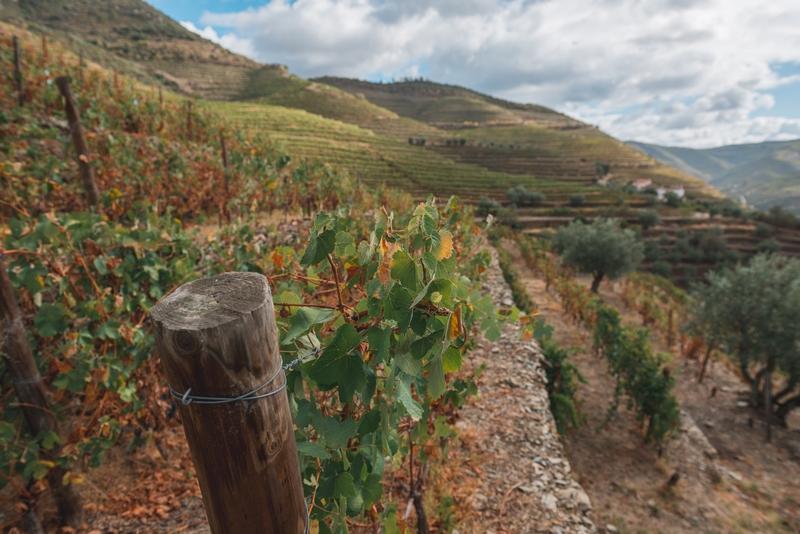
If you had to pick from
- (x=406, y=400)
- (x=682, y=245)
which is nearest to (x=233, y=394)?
(x=406, y=400)

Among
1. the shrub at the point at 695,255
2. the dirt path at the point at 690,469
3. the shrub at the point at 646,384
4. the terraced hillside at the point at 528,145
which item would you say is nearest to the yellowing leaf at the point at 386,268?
the dirt path at the point at 690,469

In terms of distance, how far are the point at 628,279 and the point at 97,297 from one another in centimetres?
2098

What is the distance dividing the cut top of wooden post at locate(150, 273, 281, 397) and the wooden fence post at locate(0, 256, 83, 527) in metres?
2.06

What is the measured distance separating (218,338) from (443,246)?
23.0 inches

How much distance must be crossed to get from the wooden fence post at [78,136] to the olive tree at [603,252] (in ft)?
54.9

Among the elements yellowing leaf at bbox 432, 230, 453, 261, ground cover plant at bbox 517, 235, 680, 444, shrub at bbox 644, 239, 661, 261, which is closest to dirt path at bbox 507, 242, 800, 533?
ground cover plant at bbox 517, 235, 680, 444

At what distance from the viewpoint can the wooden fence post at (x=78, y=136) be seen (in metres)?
3.62

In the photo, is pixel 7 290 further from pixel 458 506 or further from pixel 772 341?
pixel 772 341

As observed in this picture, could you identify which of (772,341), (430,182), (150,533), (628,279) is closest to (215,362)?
(150,533)

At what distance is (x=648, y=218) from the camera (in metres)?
32.9

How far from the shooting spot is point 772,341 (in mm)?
8141

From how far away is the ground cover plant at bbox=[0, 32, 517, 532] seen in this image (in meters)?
1.00

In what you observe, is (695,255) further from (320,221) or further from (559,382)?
(320,221)

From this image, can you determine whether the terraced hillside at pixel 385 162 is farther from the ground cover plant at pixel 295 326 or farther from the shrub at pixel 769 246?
the ground cover plant at pixel 295 326
